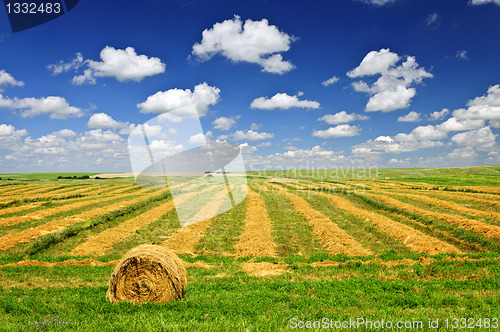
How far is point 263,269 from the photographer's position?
38.3 feet

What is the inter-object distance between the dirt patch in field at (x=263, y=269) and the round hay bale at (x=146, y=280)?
10.9ft

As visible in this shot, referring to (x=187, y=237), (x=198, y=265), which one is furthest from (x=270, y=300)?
(x=187, y=237)

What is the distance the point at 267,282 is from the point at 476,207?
87.5 feet

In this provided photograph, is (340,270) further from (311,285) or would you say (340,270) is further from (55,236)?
(55,236)

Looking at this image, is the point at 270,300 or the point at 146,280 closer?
the point at 270,300

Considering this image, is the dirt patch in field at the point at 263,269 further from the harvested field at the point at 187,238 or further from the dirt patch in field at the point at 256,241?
the harvested field at the point at 187,238

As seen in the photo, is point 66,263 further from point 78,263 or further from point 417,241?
point 417,241

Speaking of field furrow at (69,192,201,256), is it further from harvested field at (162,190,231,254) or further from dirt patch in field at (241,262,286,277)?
dirt patch in field at (241,262,286,277)

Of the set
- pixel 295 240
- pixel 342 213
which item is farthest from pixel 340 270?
pixel 342 213

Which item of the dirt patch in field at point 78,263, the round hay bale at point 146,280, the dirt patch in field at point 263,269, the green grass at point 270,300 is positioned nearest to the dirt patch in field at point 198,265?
the dirt patch in field at point 78,263

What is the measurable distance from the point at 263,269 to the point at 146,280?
16.3 ft

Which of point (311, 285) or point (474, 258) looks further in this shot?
point (474, 258)

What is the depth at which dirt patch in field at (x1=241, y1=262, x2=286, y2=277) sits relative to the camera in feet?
36.2

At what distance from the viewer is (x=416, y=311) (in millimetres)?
7211
